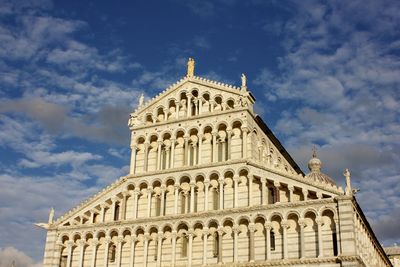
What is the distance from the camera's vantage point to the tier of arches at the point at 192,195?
30906 millimetres

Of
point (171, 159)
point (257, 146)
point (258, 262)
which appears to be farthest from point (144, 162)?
point (258, 262)

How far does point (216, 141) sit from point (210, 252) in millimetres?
6838

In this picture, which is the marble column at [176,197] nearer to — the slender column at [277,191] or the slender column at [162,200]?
the slender column at [162,200]

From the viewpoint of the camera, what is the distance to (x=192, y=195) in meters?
32.9

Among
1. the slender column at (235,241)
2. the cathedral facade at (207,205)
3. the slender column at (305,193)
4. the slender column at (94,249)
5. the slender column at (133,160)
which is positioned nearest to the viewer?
the cathedral facade at (207,205)

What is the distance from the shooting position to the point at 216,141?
33.9m

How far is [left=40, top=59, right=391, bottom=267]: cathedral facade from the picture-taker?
28859mm

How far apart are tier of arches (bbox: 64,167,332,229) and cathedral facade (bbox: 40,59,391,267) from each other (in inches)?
2.4

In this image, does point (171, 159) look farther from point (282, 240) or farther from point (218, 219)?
point (282, 240)

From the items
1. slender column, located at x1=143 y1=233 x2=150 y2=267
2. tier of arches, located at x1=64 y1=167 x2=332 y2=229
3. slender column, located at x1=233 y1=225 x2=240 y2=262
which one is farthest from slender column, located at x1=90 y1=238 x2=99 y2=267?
slender column, located at x1=233 y1=225 x2=240 y2=262

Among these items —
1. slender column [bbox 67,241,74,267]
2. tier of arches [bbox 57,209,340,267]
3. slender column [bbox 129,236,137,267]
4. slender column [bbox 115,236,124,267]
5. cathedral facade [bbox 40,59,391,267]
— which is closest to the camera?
tier of arches [bbox 57,209,340,267]

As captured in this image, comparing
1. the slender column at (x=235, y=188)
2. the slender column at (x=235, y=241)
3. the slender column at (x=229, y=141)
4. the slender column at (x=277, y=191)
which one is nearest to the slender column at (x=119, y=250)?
the slender column at (x=235, y=241)

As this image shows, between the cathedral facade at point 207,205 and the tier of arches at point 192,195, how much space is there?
62mm

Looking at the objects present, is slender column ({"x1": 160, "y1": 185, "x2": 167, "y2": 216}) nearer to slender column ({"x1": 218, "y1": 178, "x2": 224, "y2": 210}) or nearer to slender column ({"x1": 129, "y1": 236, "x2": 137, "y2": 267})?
slender column ({"x1": 129, "y1": 236, "x2": 137, "y2": 267})
